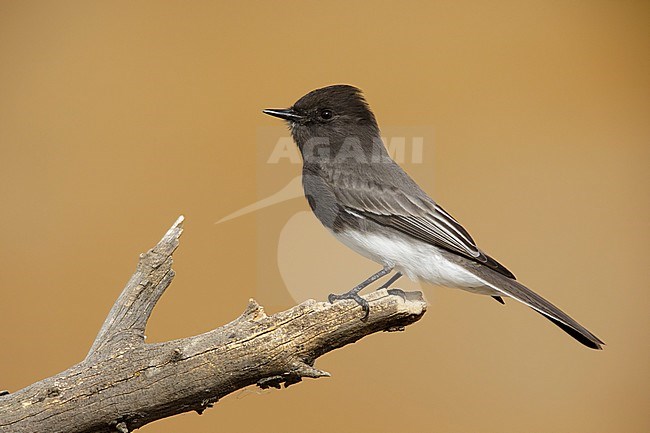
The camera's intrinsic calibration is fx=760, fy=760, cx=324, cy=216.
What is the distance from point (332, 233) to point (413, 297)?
0.39m

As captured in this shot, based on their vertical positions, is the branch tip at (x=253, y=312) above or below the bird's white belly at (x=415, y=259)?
below

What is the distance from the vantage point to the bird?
1751 mm

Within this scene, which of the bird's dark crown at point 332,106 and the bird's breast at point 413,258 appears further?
the bird's dark crown at point 332,106

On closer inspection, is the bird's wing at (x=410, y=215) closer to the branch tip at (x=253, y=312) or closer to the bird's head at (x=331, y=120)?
the bird's head at (x=331, y=120)

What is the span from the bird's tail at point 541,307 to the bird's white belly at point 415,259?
5 centimetres

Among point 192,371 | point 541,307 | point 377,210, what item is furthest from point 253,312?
point 541,307

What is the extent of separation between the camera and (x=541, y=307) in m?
1.65

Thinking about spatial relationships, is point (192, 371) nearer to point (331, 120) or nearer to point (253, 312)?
point (253, 312)

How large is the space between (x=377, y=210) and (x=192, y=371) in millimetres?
611

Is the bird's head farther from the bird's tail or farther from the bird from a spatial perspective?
the bird's tail

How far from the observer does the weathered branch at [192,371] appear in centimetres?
143

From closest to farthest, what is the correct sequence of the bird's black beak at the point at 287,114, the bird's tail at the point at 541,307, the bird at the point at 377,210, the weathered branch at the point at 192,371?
1. the weathered branch at the point at 192,371
2. the bird's tail at the point at 541,307
3. the bird at the point at 377,210
4. the bird's black beak at the point at 287,114

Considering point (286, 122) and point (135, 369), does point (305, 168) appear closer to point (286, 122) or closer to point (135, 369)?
point (286, 122)
